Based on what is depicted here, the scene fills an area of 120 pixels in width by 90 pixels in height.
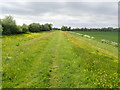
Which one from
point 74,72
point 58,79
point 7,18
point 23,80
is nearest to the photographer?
point 23,80

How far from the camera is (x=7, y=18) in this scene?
62.8 m

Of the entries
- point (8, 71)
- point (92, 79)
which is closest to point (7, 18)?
point (8, 71)

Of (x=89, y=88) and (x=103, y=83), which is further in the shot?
(x=103, y=83)

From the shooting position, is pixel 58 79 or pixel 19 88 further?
pixel 58 79

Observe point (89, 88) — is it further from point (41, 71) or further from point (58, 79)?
point (41, 71)

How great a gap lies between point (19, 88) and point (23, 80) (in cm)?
101

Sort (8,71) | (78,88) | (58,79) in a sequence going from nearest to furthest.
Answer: (78,88) → (58,79) → (8,71)

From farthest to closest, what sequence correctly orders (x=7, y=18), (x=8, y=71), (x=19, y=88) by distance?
(x=7, y=18) < (x=8, y=71) < (x=19, y=88)

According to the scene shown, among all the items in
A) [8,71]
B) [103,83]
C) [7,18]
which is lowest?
[103,83]

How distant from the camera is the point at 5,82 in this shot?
23.9ft

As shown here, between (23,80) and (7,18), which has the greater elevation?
(7,18)

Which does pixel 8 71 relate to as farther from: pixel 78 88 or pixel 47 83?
pixel 78 88

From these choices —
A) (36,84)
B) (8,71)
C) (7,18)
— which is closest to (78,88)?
(36,84)

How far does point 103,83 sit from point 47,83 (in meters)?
4.37
